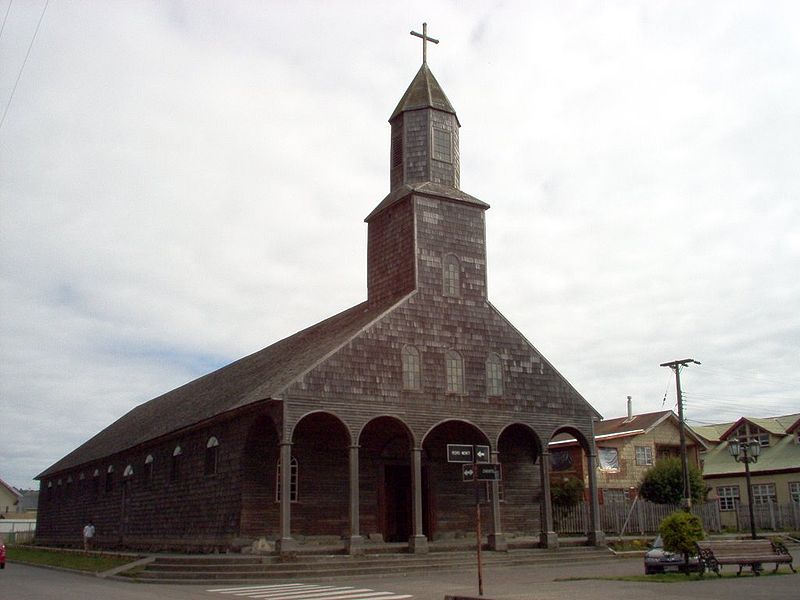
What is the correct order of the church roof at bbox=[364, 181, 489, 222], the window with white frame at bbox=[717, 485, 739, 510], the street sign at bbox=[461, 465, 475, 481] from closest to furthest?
the street sign at bbox=[461, 465, 475, 481]
the church roof at bbox=[364, 181, 489, 222]
the window with white frame at bbox=[717, 485, 739, 510]

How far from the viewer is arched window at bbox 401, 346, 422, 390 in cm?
2758

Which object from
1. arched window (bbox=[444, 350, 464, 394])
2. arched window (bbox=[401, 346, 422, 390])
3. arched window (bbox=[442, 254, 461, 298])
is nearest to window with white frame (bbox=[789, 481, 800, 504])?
arched window (bbox=[444, 350, 464, 394])

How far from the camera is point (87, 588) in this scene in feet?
63.9

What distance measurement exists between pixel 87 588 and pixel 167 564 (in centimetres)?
409

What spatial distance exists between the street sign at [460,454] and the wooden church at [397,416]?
858 centimetres

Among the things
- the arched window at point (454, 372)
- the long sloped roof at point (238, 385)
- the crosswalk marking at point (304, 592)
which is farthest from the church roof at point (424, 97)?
the crosswalk marking at point (304, 592)

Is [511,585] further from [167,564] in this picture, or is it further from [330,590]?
[167,564]

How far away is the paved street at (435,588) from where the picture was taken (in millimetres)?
14908

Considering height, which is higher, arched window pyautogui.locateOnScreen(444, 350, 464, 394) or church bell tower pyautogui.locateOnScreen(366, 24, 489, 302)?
church bell tower pyautogui.locateOnScreen(366, 24, 489, 302)

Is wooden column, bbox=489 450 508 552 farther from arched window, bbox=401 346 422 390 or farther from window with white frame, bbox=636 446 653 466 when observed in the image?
window with white frame, bbox=636 446 653 466

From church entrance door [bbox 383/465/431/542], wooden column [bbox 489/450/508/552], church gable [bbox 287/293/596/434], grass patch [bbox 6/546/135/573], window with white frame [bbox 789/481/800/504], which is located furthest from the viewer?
window with white frame [bbox 789/481/800/504]

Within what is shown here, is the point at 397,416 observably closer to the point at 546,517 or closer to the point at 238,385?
the point at 546,517

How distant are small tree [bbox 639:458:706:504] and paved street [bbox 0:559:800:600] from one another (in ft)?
62.0

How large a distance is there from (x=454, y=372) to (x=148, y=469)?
50.6 ft
